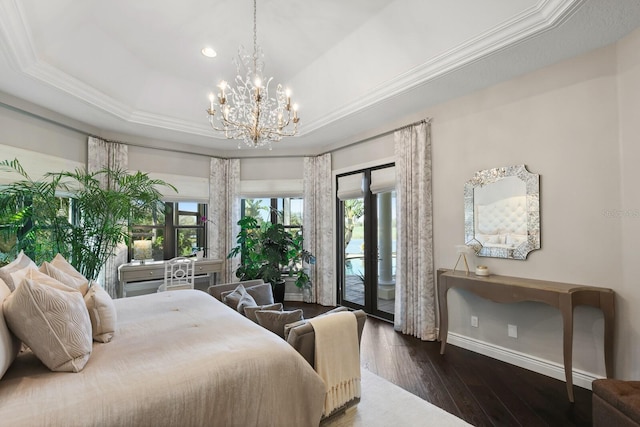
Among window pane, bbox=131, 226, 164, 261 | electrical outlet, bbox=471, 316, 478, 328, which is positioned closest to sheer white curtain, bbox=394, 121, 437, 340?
electrical outlet, bbox=471, 316, 478, 328

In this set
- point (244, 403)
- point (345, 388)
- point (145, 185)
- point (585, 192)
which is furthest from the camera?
point (145, 185)

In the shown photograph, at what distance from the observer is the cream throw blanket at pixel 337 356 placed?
1996 millimetres

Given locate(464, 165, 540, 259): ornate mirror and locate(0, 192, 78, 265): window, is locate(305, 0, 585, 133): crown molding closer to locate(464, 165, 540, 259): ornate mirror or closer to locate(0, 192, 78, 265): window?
locate(464, 165, 540, 259): ornate mirror

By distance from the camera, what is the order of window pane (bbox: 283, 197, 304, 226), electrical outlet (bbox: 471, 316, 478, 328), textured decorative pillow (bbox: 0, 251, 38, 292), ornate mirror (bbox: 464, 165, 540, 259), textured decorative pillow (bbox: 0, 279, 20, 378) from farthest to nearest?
window pane (bbox: 283, 197, 304, 226) < electrical outlet (bbox: 471, 316, 478, 328) < ornate mirror (bbox: 464, 165, 540, 259) < textured decorative pillow (bbox: 0, 251, 38, 292) < textured decorative pillow (bbox: 0, 279, 20, 378)

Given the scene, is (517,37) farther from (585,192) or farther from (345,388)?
(345,388)

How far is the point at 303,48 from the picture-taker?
11.5 ft

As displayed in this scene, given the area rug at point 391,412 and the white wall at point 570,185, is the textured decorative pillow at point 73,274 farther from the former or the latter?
the white wall at point 570,185

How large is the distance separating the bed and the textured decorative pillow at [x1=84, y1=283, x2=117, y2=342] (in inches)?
2.1

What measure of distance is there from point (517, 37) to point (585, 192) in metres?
1.49

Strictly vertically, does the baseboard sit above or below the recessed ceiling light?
below

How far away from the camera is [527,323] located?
296 centimetres

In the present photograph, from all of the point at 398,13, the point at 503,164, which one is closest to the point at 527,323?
the point at 503,164

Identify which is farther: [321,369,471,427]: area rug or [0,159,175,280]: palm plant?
[0,159,175,280]: palm plant

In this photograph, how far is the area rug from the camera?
83.5 inches
